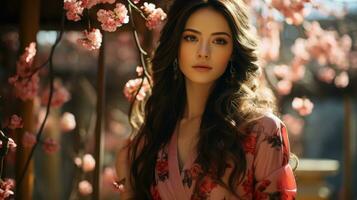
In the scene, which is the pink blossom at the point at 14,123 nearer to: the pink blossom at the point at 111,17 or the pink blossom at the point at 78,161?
the pink blossom at the point at 111,17

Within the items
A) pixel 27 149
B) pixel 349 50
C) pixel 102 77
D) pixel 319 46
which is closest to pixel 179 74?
pixel 102 77

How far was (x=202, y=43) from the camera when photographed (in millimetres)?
3062

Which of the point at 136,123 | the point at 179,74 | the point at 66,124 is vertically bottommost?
the point at 66,124

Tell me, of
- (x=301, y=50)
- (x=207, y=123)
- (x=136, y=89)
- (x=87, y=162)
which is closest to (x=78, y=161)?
(x=87, y=162)

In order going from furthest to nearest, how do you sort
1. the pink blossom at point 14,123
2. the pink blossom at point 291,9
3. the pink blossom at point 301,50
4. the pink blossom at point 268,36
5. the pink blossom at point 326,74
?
the pink blossom at point 326,74 < the pink blossom at point 301,50 < the pink blossom at point 268,36 < the pink blossom at point 291,9 < the pink blossom at point 14,123

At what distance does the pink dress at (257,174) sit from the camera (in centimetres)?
290

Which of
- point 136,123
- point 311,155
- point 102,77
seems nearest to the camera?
point 136,123

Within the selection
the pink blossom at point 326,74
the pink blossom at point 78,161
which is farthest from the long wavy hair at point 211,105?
the pink blossom at point 326,74

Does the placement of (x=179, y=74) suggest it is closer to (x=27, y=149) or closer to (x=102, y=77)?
(x=102, y=77)

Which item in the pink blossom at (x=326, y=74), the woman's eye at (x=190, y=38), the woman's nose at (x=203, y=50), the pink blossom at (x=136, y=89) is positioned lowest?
the pink blossom at (x=326, y=74)

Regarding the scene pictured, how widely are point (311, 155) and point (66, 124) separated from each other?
749 cm

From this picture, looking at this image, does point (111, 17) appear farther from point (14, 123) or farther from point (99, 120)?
point (99, 120)

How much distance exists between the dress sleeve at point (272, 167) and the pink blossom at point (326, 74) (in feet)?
21.2

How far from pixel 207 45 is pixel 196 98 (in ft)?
0.80
